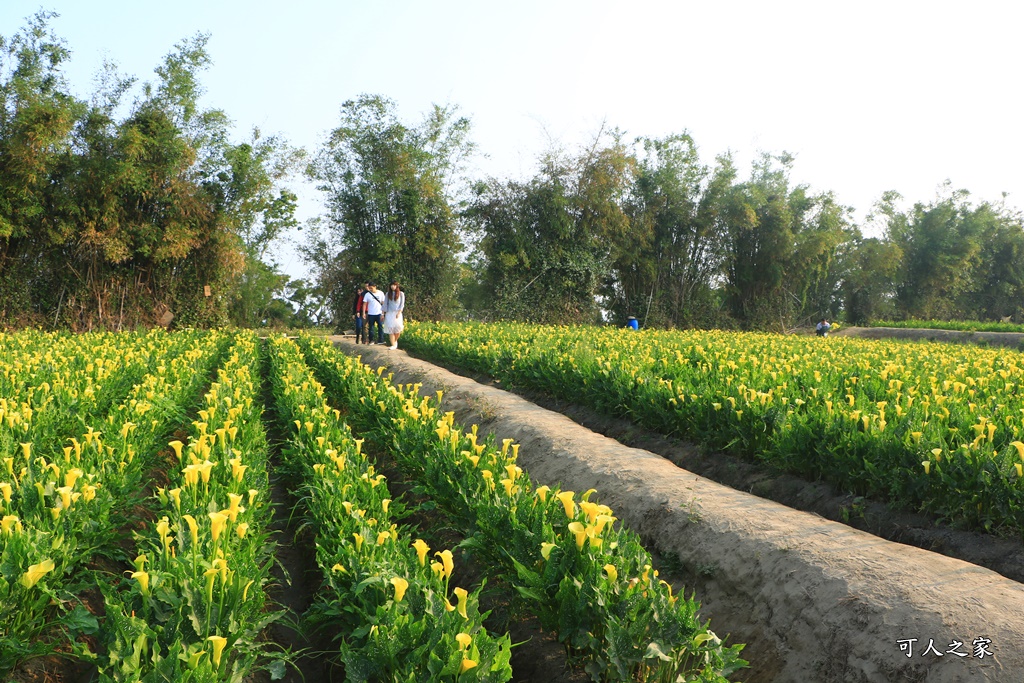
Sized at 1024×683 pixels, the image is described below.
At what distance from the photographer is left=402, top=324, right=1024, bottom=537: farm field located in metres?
4.50

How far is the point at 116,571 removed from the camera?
14.6 ft

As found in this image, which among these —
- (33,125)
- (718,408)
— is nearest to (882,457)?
(718,408)

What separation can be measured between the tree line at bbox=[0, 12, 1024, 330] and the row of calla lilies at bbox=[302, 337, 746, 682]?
18944 millimetres

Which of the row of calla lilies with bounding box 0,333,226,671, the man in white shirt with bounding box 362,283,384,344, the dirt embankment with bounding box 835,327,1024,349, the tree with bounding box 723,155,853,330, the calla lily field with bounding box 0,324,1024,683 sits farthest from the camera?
the tree with bounding box 723,155,853,330

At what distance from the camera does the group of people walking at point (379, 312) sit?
16.5 m

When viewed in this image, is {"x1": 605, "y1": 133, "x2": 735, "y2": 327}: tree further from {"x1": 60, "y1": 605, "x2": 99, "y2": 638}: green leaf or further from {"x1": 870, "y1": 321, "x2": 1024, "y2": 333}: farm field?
{"x1": 60, "y1": 605, "x2": 99, "y2": 638}: green leaf

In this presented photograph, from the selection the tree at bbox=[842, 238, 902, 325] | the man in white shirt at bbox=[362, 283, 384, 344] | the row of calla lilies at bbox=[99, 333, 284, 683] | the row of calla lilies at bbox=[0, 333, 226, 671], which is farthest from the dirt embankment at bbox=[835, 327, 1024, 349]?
the row of calla lilies at bbox=[99, 333, 284, 683]

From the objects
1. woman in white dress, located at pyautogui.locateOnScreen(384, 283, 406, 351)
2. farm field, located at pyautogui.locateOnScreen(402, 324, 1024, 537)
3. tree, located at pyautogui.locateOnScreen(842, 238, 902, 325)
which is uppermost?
tree, located at pyautogui.locateOnScreen(842, 238, 902, 325)

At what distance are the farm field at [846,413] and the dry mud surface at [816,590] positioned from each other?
88 centimetres

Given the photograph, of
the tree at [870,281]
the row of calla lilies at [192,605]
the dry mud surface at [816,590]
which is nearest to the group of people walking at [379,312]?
the dry mud surface at [816,590]

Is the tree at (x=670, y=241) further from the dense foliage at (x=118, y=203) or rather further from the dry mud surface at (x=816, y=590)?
the dry mud surface at (x=816, y=590)

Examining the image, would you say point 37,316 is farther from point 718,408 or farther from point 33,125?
→ point 718,408

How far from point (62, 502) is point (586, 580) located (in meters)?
2.70

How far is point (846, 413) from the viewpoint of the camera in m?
5.55
